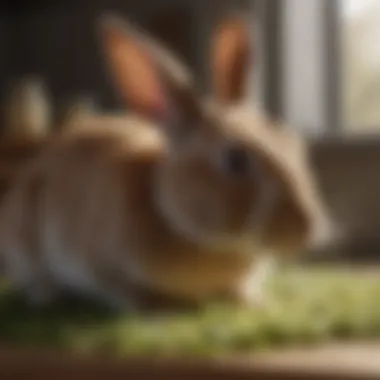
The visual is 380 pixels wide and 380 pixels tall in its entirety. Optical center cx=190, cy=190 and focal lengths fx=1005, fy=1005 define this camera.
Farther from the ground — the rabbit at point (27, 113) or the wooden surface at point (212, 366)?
the rabbit at point (27, 113)

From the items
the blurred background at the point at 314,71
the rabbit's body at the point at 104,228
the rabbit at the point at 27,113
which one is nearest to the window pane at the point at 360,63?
the blurred background at the point at 314,71

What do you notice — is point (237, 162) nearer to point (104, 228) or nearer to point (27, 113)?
point (104, 228)

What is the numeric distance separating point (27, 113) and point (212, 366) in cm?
136

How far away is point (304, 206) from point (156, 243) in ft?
0.32

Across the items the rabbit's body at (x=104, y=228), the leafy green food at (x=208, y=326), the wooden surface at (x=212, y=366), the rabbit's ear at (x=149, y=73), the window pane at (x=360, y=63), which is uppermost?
the window pane at (x=360, y=63)

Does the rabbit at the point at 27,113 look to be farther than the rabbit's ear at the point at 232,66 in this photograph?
Yes

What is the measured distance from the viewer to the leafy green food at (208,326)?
0.49 meters

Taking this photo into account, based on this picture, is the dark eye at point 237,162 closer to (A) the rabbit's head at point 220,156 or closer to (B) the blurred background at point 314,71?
(A) the rabbit's head at point 220,156

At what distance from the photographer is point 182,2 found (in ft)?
5.57

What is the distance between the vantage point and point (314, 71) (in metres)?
1.60

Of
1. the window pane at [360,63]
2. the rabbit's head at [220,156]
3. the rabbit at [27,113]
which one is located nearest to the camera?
the rabbit's head at [220,156]

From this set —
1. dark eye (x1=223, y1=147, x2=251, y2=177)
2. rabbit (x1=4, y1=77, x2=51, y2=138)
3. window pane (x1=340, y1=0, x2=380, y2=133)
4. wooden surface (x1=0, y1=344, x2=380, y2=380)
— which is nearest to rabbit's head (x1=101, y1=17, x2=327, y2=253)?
dark eye (x1=223, y1=147, x2=251, y2=177)

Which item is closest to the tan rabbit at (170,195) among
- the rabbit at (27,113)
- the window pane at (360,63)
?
the window pane at (360,63)

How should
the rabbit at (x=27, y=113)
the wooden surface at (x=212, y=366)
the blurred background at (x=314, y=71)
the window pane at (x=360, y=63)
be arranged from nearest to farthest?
the wooden surface at (x=212, y=366) → the blurred background at (x=314, y=71) → the window pane at (x=360, y=63) → the rabbit at (x=27, y=113)
